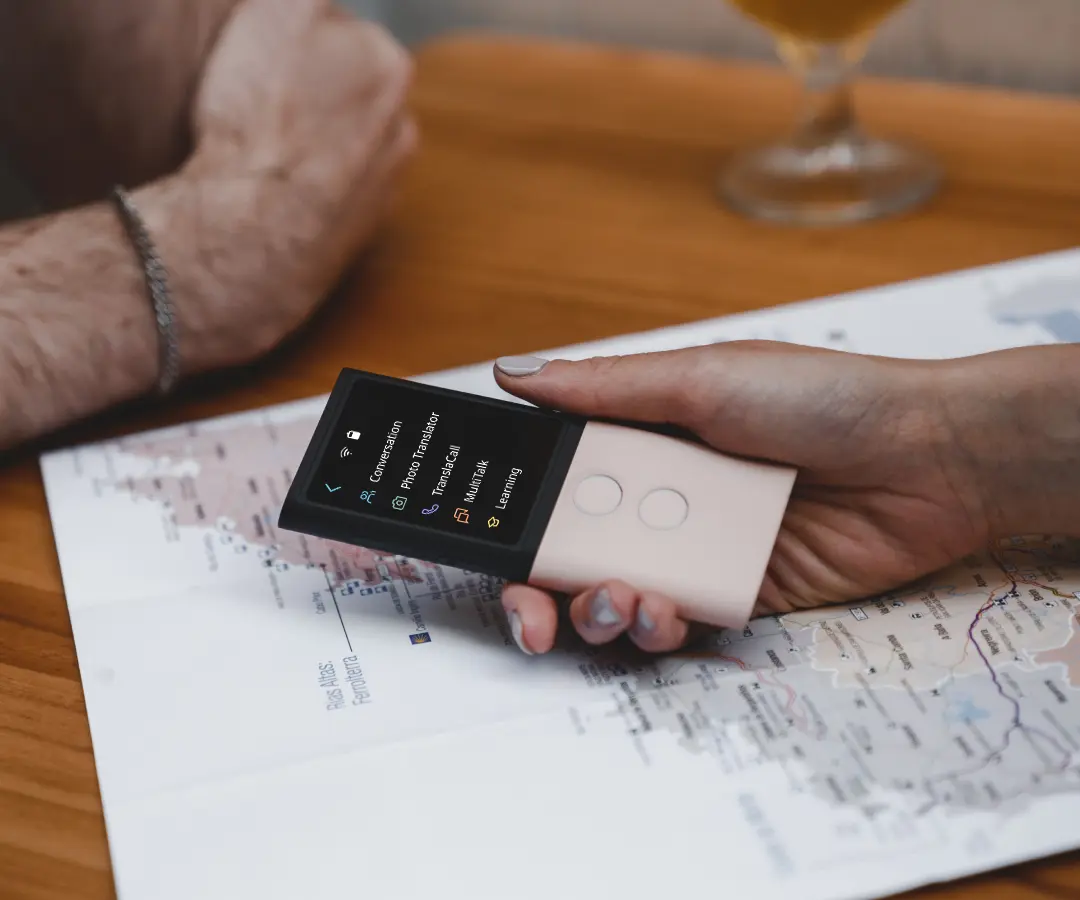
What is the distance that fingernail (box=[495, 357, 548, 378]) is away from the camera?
1.71ft

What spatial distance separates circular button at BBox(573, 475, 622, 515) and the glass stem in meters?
0.41

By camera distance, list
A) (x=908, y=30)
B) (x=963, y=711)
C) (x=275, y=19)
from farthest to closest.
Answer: (x=908, y=30), (x=275, y=19), (x=963, y=711)

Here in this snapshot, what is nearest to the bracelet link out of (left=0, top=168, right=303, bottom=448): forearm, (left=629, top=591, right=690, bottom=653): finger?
(left=0, top=168, right=303, bottom=448): forearm

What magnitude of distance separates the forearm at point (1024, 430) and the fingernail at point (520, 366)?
0.17 m

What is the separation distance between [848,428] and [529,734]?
18 centimetres

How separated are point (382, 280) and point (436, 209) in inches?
3.8

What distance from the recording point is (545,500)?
491mm

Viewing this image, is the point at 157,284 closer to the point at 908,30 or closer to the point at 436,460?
the point at 436,460

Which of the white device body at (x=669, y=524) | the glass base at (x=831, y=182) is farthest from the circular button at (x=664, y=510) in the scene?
the glass base at (x=831, y=182)

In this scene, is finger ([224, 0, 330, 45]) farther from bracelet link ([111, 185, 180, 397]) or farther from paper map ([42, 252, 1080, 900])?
paper map ([42, 252, 1080, 900])

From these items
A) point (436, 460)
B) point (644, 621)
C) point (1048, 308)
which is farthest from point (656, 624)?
point (1048, 308)

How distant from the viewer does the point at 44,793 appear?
0.47m

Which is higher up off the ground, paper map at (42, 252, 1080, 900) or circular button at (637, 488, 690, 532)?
circular button at (637, 488, 690, 532)

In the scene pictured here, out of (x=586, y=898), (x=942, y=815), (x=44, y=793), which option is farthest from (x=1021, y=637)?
(x=44, y=793)
